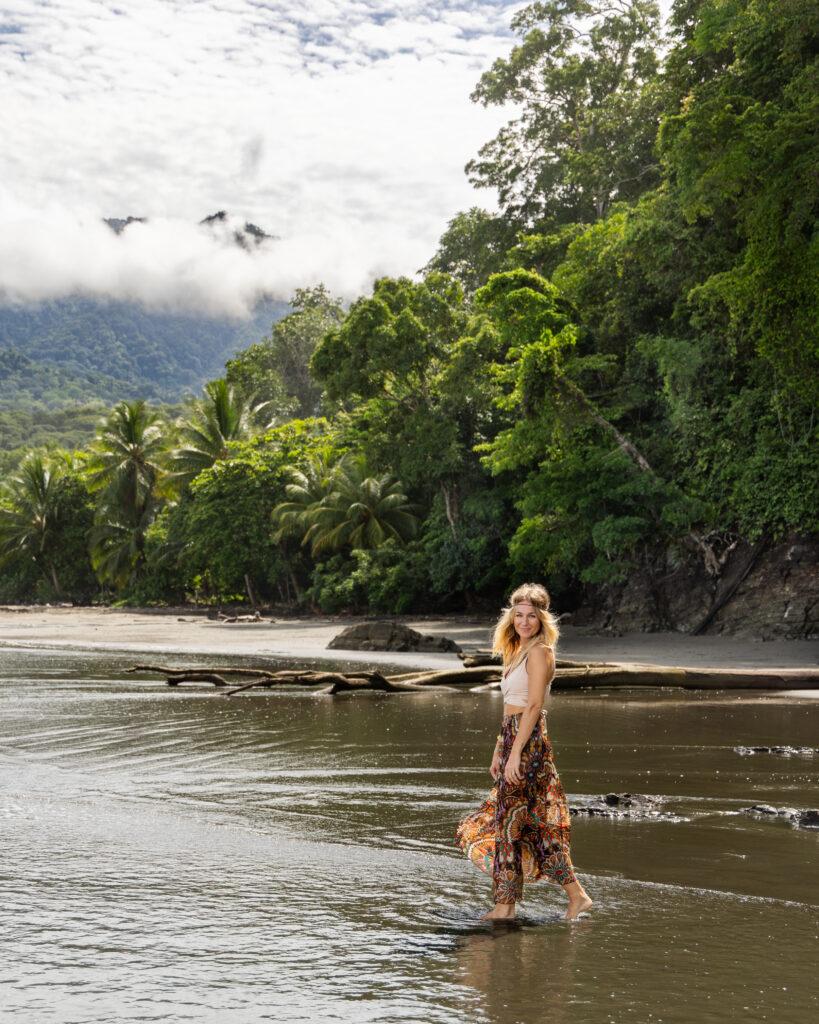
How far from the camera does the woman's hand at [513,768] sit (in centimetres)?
410

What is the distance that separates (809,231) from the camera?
16750 mm

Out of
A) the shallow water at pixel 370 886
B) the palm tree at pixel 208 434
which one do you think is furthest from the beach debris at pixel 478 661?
the palm tree at pixel 208 434

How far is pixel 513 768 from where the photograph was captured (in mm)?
4105

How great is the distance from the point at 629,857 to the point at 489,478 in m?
23.3

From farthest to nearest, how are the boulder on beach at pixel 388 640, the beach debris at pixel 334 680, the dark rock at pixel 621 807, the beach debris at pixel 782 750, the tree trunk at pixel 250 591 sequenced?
the tree trunk at pixel 250 591 < the boulder on beach at pixel 388 640 < the beach debris at pixel 334 680 < the beach debris at pixel 782 750 < the dark rock at pixel 621 807

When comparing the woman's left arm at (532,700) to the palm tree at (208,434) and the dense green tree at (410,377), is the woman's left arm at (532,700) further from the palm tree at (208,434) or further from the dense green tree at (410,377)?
the palm tree at (208,434)

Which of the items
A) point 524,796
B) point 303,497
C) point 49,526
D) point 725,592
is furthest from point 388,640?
point 49,526

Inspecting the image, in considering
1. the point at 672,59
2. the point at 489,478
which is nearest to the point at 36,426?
the point at 489,478

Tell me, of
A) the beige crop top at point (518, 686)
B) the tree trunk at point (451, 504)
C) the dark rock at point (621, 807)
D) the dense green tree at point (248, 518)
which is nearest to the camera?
the beige crop top at point (518, 686)

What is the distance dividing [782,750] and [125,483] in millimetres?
40677

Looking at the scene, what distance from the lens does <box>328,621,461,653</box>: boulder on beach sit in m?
19.2

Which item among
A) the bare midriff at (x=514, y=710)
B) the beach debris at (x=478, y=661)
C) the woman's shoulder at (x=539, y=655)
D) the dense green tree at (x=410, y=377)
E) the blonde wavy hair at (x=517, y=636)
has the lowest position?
the beach debris at (x=478, y=661)

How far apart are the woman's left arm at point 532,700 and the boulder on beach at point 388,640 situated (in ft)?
49.3

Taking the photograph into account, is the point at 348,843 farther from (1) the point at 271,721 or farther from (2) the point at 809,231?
(2) the point at 809,231
